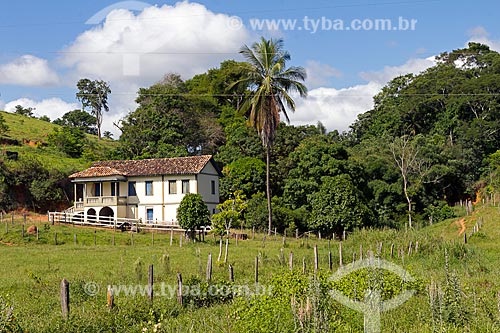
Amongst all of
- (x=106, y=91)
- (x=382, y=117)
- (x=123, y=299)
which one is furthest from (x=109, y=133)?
(x=123, y=299)

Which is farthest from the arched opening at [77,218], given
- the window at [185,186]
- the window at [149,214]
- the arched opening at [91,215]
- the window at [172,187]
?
the window at [185,186]

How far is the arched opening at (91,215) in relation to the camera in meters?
41.7

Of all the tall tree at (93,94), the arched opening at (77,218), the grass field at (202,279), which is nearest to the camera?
the grass field at (202,279)

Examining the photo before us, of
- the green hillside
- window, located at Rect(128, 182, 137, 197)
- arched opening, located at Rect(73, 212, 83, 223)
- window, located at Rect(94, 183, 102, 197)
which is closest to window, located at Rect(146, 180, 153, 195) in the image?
window, located at Rect(128, 182, 137, 197)

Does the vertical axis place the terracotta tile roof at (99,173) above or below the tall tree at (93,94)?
below

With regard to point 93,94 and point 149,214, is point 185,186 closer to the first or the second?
point 149,214

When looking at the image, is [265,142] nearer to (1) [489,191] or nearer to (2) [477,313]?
(1) [489,191]

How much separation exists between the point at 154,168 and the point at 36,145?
70.1 ft

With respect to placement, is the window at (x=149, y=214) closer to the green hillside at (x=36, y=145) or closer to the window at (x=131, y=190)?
the window at (x=131, y=190)

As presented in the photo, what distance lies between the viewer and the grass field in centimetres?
1145

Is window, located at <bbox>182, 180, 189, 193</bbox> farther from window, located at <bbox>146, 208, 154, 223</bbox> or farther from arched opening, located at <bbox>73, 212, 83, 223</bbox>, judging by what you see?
arched opening, located at <bbox>73, 212, 83, 223</bbox>

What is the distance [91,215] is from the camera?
44969 mm

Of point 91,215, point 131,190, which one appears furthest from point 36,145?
point 91,215

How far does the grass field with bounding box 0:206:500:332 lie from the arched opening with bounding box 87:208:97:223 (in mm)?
3966
